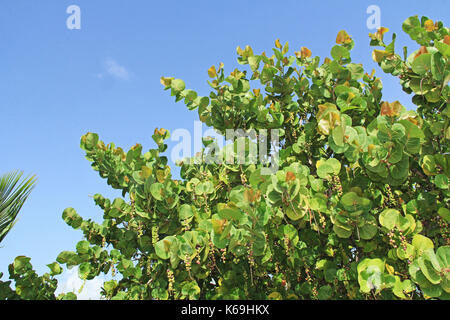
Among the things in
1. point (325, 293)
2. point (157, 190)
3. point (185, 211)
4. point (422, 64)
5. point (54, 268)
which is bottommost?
point (325, 293)

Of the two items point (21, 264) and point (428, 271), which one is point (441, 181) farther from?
point (21, 264)

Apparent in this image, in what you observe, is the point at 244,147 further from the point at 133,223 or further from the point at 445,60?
the point at 445,60

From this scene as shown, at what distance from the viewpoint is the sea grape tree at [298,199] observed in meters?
2.27

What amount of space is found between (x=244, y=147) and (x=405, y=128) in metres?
1.26

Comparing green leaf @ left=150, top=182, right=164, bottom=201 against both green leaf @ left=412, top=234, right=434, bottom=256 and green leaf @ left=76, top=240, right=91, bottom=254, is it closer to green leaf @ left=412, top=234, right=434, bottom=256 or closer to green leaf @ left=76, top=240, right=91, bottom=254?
green leaf @ left=76, top=240, right=91, bottom=254

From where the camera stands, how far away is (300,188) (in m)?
2.32

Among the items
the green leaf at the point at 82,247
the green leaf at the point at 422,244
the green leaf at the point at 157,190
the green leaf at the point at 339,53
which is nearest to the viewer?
the green leaf at the point at 422,244

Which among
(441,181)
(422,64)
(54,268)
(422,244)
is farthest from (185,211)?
(422,64)

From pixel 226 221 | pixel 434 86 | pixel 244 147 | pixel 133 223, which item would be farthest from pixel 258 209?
pixel 434 86

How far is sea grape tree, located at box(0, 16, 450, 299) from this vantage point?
2.27 metres

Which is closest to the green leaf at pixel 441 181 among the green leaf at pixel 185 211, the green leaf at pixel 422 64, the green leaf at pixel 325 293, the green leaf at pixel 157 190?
the green leaf at pixel 422 64

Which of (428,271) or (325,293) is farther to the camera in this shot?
(325,293)

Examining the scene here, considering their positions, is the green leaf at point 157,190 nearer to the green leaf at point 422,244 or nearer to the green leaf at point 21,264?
the green leaf at point 21,264

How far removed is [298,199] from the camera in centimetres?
231
